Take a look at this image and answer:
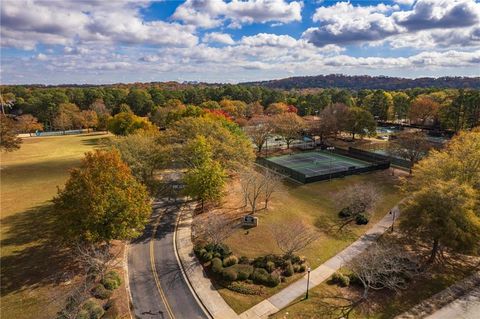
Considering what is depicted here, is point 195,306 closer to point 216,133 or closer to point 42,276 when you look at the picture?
point 42,276

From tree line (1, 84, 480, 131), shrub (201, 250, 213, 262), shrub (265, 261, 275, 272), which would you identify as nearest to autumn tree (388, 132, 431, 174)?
tree line (1, 84, 480, 131)

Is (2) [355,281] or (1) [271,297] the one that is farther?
(2) [355,281]

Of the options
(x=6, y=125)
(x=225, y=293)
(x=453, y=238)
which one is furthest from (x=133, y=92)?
(x=453, y=238)

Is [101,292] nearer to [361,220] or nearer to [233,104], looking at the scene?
[361,220]

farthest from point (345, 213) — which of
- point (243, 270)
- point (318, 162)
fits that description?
point (318, 162)

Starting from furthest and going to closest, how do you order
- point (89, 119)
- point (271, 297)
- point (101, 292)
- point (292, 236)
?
1. point (89, 119)
2. point (292, 236)
3. point (271, 297)
4. point (101, 292)

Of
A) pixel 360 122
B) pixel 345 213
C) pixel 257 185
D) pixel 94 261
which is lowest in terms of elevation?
pixel 345 213
